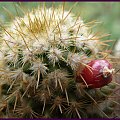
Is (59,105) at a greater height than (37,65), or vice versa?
(37,65)

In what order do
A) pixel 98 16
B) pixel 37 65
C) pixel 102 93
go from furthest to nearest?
1. pixel 98 16
2. pixel 102 93
3. pixel 37 65

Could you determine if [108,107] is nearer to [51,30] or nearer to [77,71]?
[77,71]

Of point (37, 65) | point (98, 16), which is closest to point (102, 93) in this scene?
point (37, 65)

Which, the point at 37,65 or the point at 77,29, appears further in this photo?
the point at 77,29

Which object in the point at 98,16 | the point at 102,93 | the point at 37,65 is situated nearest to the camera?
the point at 37,65

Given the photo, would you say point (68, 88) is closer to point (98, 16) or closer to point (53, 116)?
point (53, 116)

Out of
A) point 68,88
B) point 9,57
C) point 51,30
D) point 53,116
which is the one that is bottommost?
point 53,116
